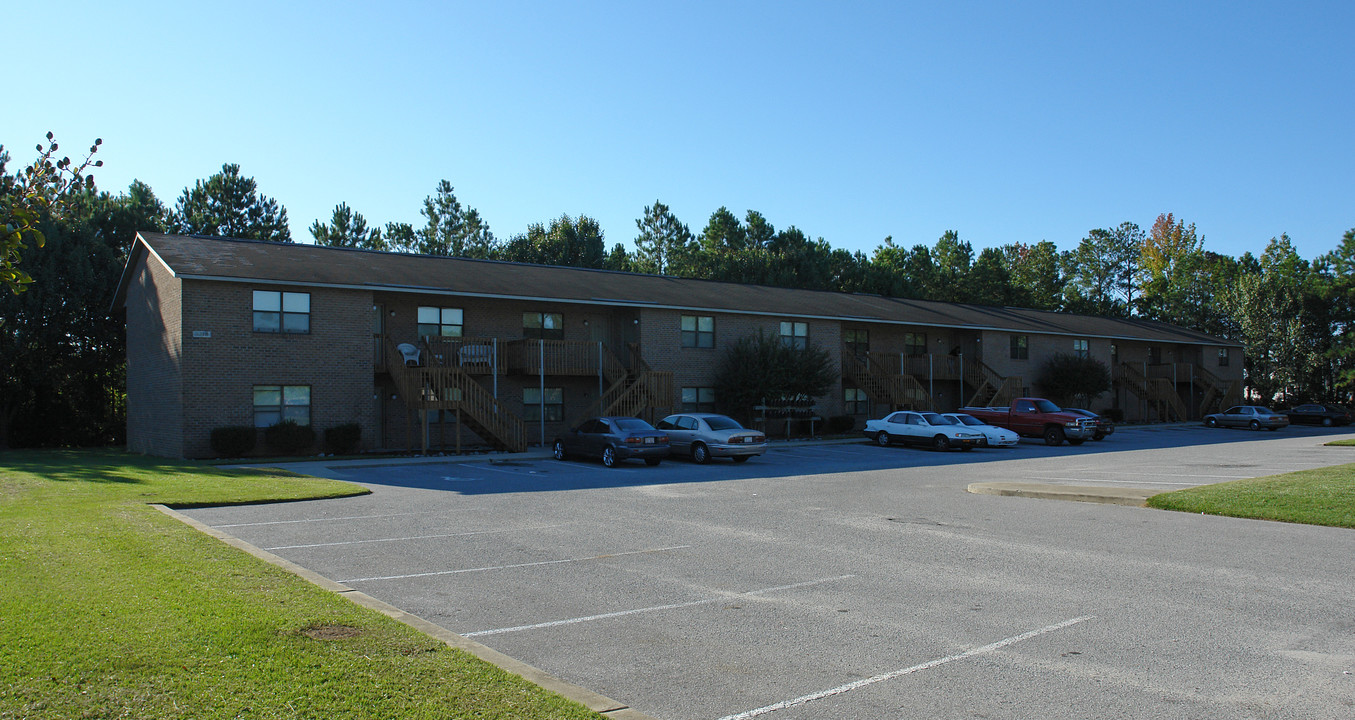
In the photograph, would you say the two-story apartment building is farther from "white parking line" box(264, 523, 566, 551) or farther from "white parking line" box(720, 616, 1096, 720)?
"white parking line" box(720, 616, 1096, 720)

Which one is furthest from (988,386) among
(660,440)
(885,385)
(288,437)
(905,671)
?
(905,671)

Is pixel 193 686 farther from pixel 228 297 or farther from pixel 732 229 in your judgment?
pixel 732 229

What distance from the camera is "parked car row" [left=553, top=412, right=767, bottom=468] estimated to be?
2503 cm

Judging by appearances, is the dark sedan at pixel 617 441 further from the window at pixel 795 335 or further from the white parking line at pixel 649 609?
the white parking line at pixel 649 609

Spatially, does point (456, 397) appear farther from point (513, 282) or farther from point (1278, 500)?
point (1278, 500)

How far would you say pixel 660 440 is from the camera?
25.5 metres

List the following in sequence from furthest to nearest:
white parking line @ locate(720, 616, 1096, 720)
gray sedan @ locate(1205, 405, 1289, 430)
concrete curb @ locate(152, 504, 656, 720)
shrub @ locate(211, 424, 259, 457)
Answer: gray sedan @ locate(1205, 405, 1289, 430), shrub @ locate(211, 424, 259, 457), white parking line @ locate(720, 616, 1096, 720), concrete curb @ locate(152, 504, 656, 720)

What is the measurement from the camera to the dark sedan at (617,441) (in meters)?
24.9

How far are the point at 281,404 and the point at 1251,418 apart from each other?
144 feet

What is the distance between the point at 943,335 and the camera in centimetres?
4603

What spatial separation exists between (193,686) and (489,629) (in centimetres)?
245

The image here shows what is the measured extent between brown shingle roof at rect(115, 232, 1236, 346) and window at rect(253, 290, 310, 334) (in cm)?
63

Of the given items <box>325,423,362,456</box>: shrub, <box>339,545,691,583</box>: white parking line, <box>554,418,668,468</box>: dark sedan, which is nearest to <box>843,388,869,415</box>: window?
<box>554,418,668,468</box>: dark sedan

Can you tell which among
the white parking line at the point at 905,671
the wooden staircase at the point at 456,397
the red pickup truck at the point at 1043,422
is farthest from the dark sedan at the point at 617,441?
the white parking line at the point at 905,671
